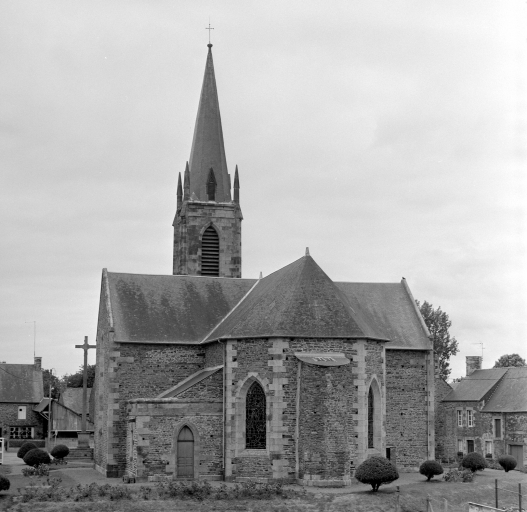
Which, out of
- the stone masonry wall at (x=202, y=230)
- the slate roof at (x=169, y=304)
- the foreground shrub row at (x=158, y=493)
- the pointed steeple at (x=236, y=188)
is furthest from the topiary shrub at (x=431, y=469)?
the pointed steeple at (x=236, y=188)

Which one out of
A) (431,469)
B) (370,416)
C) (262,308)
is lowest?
(431,469)

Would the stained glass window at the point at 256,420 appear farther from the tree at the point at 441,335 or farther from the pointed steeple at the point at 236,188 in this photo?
the tree at the point at 441,335

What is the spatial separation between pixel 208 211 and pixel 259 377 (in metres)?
19.3

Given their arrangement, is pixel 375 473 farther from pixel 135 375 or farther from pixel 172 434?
pixel 135 375

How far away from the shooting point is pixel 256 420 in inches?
1350

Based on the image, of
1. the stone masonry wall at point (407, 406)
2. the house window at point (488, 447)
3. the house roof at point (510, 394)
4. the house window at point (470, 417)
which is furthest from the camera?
the house window at point (470, 417)

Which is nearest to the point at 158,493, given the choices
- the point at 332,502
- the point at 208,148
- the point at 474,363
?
the point at 332,502

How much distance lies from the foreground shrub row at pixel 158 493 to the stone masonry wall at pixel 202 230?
2083cm

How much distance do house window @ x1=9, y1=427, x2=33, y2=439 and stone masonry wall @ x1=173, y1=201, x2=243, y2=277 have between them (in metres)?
24.7

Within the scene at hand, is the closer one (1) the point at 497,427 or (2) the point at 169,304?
(2) the point at 169,304

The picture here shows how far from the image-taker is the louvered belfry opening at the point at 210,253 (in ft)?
167

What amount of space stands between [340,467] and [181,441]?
262 inches

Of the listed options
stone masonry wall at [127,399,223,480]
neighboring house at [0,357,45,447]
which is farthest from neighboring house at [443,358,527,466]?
neighboring house at [0,357,45,447]

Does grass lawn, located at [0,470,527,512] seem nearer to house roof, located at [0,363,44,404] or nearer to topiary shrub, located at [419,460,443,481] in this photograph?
topiary shrub, located at [419,460,443,481]
